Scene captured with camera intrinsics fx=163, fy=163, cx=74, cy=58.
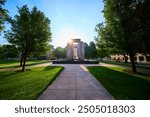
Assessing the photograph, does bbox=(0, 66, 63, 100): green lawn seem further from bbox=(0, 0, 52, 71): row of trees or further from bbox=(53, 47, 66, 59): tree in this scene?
bbox=(53, 47, 66, 59): tree

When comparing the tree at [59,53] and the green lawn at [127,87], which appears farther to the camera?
the tree at [59,53]

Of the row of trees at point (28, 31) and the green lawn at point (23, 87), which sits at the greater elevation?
the row of trees at point (28, 31)

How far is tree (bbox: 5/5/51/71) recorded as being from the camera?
23234 millimetres

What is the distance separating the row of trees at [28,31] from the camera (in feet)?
76.3

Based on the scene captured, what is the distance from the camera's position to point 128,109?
6273 mm

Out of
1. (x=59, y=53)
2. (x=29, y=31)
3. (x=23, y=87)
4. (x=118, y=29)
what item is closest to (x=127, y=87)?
(x=23, y=87)

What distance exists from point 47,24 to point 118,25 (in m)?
10.6

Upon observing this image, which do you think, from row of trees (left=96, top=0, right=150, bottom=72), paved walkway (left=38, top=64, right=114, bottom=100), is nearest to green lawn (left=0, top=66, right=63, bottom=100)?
paved walkway (left=38, top=64, right=114, bottom=100)

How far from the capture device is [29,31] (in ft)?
75.3

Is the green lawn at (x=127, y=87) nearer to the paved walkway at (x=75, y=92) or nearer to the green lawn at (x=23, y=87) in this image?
the paved walkway at (x=75, y=92)

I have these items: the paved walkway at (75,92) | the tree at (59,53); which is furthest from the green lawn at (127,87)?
the tree at (59,53)

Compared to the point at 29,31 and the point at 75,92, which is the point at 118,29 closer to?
the point at 29,31

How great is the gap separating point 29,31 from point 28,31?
0.45 feet

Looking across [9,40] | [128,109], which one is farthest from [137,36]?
[9,40]
